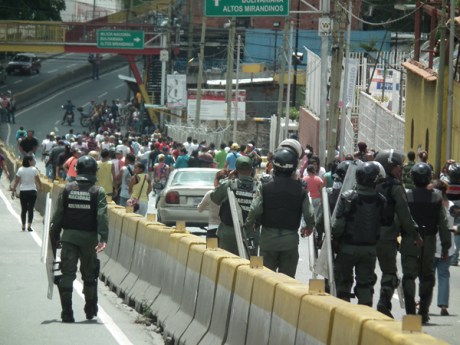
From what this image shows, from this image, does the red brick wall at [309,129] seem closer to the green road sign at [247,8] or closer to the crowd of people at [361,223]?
the green road sign at [247,8]

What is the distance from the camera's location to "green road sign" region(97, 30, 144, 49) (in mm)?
68875

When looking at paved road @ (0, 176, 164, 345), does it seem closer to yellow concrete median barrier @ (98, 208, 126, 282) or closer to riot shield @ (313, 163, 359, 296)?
yellow concrete median barrier @ (98, 208, 126, 282)

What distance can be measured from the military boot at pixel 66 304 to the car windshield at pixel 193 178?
494 inches

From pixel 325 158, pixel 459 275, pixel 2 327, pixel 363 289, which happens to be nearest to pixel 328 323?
pixel 363 289

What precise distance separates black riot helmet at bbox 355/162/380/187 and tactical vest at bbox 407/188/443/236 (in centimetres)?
151

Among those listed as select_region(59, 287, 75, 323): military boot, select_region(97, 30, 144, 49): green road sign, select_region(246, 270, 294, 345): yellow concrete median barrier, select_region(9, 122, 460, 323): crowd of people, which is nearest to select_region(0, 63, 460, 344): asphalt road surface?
select_region(59, 287, 75, 323): military boot

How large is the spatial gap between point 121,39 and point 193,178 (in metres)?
44.0

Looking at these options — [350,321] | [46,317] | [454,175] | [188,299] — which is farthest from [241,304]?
[454,175]

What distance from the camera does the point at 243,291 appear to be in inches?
391

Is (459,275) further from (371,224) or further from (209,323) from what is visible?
(209,323)

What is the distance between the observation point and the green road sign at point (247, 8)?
3594 centimetres

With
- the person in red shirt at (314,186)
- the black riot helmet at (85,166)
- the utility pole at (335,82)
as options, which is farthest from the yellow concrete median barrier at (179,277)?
the utility pole at (335,82)

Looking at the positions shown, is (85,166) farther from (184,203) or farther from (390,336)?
(184,203)

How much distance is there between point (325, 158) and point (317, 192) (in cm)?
1080
